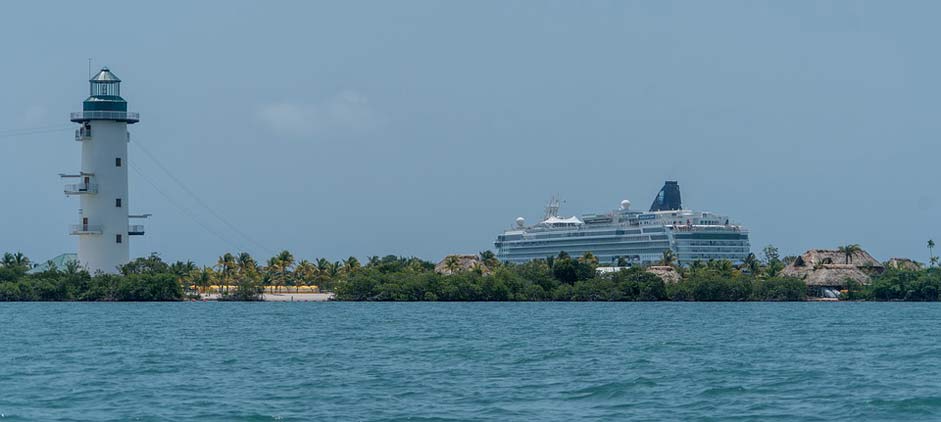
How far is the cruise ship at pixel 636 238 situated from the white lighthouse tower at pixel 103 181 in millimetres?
74914

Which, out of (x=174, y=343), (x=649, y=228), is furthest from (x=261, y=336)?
(x=649, y=228)

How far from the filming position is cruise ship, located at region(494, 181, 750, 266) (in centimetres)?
17050

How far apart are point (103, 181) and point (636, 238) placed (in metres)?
86.6

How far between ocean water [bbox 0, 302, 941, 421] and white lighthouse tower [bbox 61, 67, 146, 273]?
29.3m

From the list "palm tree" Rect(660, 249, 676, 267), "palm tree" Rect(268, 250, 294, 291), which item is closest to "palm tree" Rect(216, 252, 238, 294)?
"palm tree" Rect(268, 250, 294, 291)

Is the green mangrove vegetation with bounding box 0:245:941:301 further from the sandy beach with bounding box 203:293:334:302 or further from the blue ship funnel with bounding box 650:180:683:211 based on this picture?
the blue ship funnel with bounding box 650:180:683:211

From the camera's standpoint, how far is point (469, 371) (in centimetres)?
4006

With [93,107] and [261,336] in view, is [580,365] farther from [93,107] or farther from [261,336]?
[93,107]

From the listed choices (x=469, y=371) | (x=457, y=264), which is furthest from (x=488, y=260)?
(x=469, y=371)

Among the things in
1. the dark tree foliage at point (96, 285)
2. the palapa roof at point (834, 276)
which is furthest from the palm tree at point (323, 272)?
the palapa roof at point (834, 276)

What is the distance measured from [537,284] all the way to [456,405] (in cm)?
8534

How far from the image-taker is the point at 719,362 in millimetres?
43031

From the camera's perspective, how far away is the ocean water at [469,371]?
102 feet

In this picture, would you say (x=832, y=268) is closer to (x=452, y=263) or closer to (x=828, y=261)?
(x=828, y=261)
